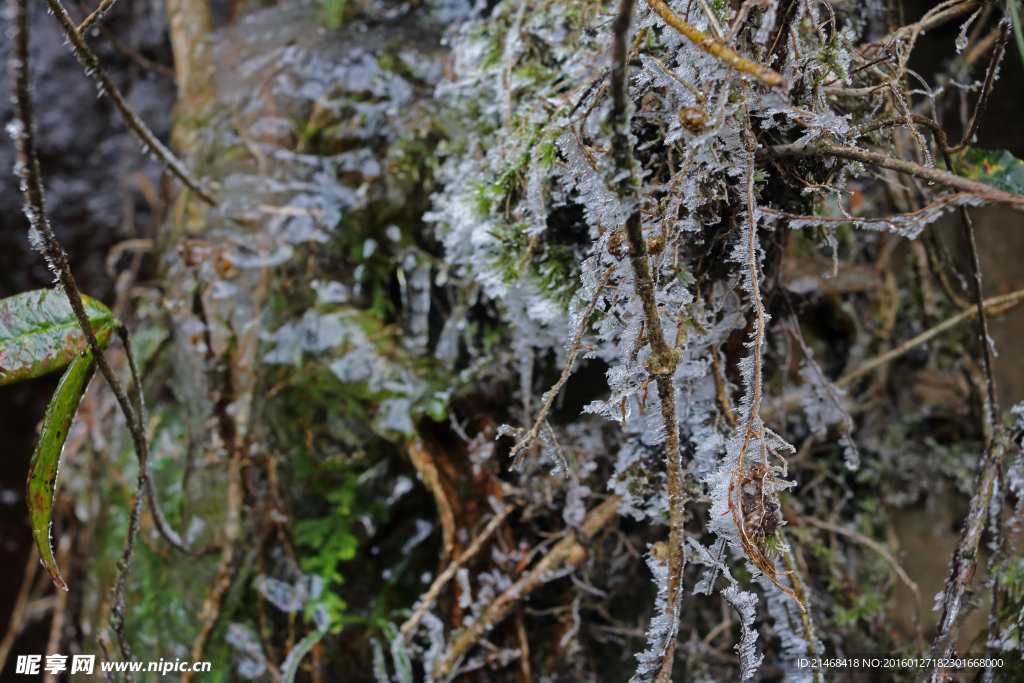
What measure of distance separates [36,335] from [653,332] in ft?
2.23

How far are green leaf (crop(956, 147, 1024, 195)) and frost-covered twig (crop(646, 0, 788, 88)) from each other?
1.16ft

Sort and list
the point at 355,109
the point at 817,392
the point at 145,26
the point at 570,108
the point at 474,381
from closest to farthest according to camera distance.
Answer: the point at 570,108
the point at 817,392
the point at 474,381
the point at 355,109
the point at 145,26

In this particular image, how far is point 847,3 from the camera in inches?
27.4

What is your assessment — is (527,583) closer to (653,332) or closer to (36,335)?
(653,332)

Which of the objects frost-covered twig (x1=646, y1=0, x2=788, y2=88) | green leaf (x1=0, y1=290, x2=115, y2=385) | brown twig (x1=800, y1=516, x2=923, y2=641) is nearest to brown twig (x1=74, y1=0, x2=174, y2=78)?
green leaf (x1=0, y1=290, x2=115, y2=385)

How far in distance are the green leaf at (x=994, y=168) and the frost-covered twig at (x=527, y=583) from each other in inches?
23.9

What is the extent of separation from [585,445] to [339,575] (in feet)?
1.73

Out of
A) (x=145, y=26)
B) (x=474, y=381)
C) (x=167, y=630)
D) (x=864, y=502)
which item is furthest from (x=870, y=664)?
(x=145, y=26)

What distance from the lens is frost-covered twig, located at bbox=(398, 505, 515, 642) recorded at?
828 mm

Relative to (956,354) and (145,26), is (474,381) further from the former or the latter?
(145,26)

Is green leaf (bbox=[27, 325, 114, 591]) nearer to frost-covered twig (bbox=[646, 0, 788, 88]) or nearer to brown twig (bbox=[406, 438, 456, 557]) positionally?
brown twig (bbox=[406, 438, 456, 557])

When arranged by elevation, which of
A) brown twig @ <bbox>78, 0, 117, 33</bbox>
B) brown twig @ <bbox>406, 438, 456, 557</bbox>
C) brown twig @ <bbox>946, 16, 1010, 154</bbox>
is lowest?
brown twig @ <bbox>406, 438, 456, 557</bbox>

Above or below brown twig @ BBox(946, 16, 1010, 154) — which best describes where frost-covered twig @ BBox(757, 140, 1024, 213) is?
below

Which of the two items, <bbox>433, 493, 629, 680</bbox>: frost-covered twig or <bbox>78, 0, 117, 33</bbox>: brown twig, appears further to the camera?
<bbox>433, 493, 629, 680</bbox>: frost-covered twig
